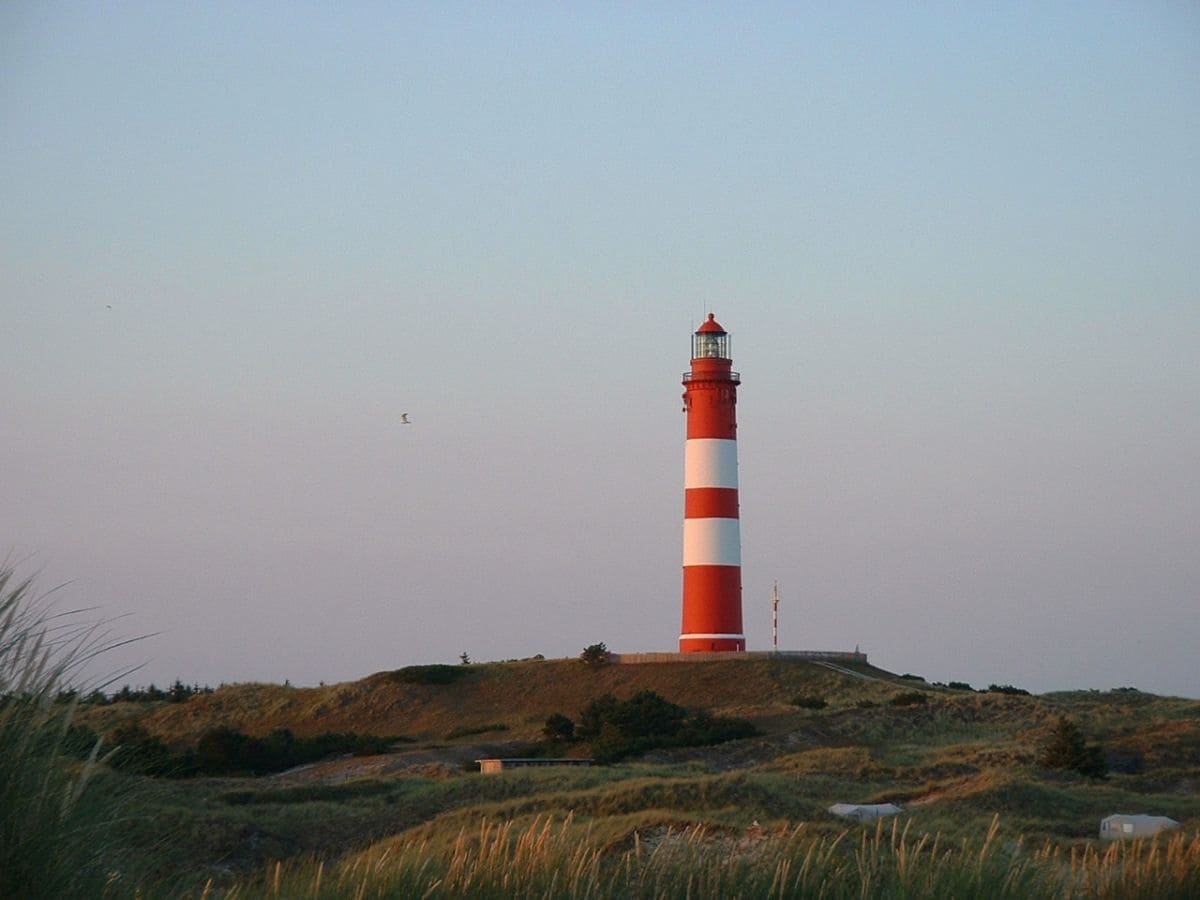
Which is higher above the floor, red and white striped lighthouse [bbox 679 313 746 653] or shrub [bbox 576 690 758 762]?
red and white striped lighthouse [bbox 679 313 746 653]

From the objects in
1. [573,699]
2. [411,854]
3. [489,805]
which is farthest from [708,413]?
[411,854]

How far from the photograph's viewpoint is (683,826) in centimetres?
1912

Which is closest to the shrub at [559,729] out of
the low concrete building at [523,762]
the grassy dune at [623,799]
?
the grassy dune at [623,799]

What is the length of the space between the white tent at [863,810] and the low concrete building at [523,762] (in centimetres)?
795

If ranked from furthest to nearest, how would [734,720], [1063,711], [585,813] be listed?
[1063,711] < [734,720] < [585,813]

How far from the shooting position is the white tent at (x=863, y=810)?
2207 cm

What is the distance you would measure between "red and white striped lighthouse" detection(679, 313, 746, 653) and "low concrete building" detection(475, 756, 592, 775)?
1162 centimetres

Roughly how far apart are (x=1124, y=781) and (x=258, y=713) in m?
26.0

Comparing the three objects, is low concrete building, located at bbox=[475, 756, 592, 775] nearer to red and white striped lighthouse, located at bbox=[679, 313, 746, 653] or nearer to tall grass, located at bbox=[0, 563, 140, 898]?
red and white striped lighthouse, located at bbox=[679, 313, 746, 653]

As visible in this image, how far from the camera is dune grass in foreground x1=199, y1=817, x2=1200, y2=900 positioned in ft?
32.2

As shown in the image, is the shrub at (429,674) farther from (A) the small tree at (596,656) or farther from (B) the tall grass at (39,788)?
(B) the tall grass at (39,788)

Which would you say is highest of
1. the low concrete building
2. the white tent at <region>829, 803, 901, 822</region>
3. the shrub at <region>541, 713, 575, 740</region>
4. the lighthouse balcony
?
the lighthouse balcony

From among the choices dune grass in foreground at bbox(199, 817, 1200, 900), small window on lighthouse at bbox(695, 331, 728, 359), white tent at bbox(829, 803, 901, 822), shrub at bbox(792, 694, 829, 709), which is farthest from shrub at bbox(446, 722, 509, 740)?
dune grass in foreground at bbox(199, 817, 1200, 900)

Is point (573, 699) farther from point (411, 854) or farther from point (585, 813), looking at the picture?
point (411, 854)
